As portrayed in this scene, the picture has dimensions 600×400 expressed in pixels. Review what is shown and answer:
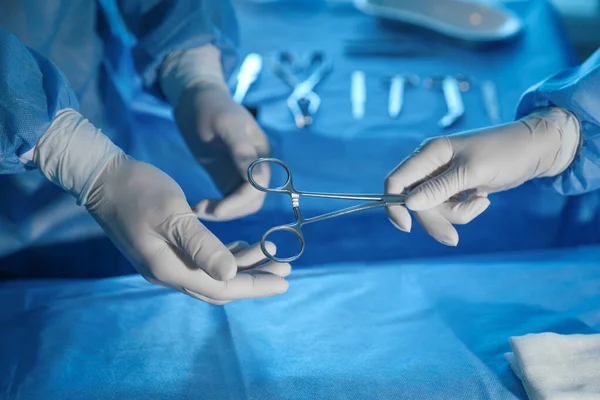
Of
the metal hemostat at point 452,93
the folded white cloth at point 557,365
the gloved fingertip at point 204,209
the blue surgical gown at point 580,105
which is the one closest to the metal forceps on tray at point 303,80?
the metal hemostat at point 452,93

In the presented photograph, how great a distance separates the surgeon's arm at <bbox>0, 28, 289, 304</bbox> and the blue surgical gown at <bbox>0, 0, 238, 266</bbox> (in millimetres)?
65

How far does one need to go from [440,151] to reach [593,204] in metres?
0.50

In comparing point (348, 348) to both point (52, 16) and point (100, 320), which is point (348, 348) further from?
point (52, 16)

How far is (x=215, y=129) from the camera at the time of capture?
1.22 metres

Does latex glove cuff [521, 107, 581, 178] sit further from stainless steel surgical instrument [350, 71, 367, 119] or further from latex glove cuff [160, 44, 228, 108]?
latex glove cuff [160, 44, 228, 108]

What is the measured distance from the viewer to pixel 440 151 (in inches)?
42.4

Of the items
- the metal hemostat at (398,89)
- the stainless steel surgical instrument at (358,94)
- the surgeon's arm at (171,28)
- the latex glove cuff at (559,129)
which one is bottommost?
the stainless steel surgical instrument at (358,94)

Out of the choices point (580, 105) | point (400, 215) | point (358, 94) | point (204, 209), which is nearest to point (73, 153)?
point (204, 209)

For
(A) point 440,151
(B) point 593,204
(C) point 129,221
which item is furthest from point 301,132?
(B) point 593,204

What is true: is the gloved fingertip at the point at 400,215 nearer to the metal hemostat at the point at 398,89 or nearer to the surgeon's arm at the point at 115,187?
the surgeon's arm at the point at 115,187

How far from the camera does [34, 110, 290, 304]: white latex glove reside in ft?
3.18

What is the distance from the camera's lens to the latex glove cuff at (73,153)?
3.31 feet

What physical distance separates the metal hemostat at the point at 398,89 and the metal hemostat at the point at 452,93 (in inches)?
1.6

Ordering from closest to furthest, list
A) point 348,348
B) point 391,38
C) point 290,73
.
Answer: point 348,348, point 290,73, point 391,38
